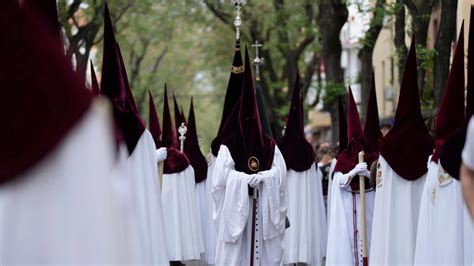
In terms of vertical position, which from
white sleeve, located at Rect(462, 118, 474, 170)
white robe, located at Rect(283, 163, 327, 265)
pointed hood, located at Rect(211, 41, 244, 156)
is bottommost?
white robe, located at Rect(283, 163, 327, 265)

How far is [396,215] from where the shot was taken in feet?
37.3

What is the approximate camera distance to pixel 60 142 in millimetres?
3830

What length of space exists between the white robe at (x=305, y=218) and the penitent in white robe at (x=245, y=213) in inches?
181

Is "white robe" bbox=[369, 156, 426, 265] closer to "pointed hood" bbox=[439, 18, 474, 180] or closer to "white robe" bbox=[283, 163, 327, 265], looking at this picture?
"pointed hood" bbox=[439, 18, 474, 180]

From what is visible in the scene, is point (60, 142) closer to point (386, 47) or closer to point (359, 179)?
point (359, 179)

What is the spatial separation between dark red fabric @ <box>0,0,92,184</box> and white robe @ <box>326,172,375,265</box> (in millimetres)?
10501

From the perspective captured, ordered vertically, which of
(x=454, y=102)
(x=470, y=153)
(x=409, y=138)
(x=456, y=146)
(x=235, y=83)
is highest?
(x=235, y=83)

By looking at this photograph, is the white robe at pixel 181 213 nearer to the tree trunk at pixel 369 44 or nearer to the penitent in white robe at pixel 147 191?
the penitent in white robe at pixel 147 191

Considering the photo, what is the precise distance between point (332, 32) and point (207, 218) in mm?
8526

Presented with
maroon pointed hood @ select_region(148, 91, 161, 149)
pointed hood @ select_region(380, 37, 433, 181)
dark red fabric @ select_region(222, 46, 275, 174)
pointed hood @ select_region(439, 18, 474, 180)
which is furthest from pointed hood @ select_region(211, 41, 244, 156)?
pointed hood @ select_region(439, 18, 474, 180)

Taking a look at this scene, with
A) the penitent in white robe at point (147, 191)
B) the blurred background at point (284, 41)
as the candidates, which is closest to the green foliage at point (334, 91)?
the blurred background at point (284, 41)

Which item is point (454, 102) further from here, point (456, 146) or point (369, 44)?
point (369, 44)

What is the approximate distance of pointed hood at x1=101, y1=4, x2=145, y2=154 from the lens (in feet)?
35.3

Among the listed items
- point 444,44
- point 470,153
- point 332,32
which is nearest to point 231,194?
point 470,153
